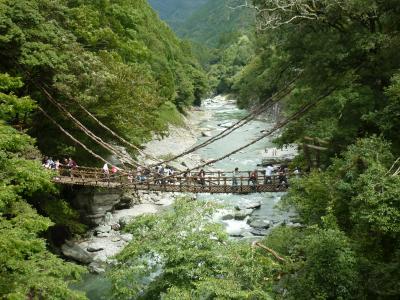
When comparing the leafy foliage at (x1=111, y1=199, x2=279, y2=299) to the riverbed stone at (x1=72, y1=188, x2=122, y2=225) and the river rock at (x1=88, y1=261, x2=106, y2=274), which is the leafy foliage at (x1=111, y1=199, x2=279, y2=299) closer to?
the river rock at (x1=88, y1=261, x2=106, y2=274)

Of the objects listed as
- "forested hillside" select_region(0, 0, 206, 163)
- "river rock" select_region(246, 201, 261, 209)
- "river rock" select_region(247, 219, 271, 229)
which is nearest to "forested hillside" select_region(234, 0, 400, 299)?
"river rock" select_region(247, 219, 271, 229)

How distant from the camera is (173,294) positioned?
8.45 metres

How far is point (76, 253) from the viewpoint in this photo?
1672cm

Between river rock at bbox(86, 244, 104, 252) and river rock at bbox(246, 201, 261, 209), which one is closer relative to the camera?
river rock at bbox(86, 244, 104, 252)

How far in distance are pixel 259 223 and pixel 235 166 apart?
10369 millimetres

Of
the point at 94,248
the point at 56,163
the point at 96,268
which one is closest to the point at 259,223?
the point at 94,248

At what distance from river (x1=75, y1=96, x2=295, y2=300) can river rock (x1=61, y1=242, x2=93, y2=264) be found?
2.97ft

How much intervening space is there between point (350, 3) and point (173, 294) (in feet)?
31.6

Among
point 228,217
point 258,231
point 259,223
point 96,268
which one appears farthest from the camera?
point 228,217

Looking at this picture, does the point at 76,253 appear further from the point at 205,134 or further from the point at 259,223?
the point at 205,134

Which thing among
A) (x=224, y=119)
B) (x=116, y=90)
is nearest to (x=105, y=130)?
(x=116, y=90)

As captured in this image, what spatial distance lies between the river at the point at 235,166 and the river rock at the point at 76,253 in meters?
0.91

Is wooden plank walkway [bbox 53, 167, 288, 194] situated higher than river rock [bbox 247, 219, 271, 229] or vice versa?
wooden plank walkway [bbox 53, 167, 288, 194]

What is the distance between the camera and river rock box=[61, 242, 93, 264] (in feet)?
54.0
